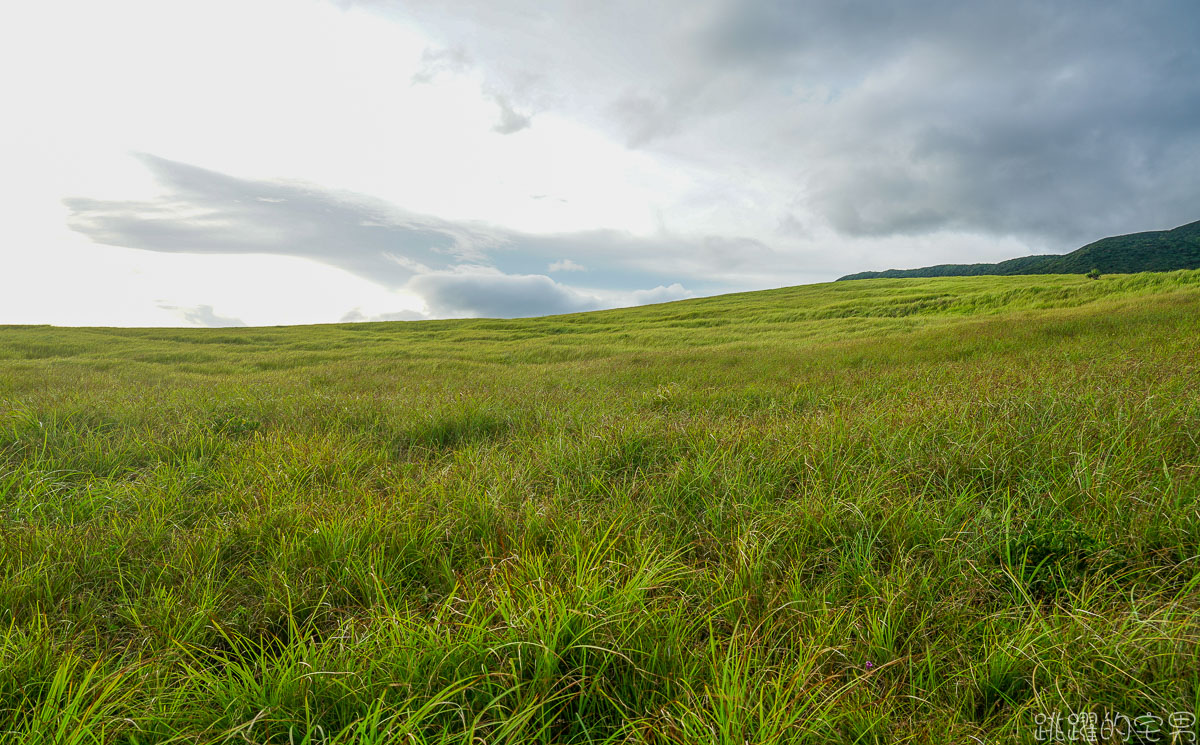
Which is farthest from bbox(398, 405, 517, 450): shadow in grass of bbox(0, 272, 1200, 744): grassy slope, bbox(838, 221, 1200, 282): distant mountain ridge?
bbox(838, 221, 1200, 282): distant mountain ridge

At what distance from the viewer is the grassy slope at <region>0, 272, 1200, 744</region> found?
5.14ft

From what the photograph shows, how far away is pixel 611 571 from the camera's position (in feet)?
7.48

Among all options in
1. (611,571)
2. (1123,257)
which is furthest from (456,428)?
(1123,257)

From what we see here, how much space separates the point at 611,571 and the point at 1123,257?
695 ft

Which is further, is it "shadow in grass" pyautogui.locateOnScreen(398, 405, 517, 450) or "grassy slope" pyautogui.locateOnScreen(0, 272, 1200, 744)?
"shadow in grass" pyautogui.locateOnScreen(398, 405, 517, 450)

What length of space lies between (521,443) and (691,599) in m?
2.68

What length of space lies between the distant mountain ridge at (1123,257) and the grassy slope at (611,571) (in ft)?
474

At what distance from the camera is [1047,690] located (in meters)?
1.56

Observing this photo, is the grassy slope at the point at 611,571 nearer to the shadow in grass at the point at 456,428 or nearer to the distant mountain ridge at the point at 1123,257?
the shadow in grass at the point at 456,428

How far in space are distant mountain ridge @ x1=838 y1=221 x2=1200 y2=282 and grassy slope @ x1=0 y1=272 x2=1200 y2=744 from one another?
14439 cm

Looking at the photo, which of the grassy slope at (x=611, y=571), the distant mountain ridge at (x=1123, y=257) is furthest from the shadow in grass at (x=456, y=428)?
the distant mountain ridge at (x=1123, y=257)

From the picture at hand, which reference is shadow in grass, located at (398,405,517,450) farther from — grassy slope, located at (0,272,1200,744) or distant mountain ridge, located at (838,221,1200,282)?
distant mountain ridge, located at (838,221,1200,282)

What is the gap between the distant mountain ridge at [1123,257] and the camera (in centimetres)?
13562

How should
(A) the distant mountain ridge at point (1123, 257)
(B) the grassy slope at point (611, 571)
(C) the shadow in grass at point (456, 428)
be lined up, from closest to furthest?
1. (B) the grassy slope at point (611, 571)
2. (C) the shadow in grass at point (456, 428)
3. (A) the distant mountain ridge at point (1123, 257)
